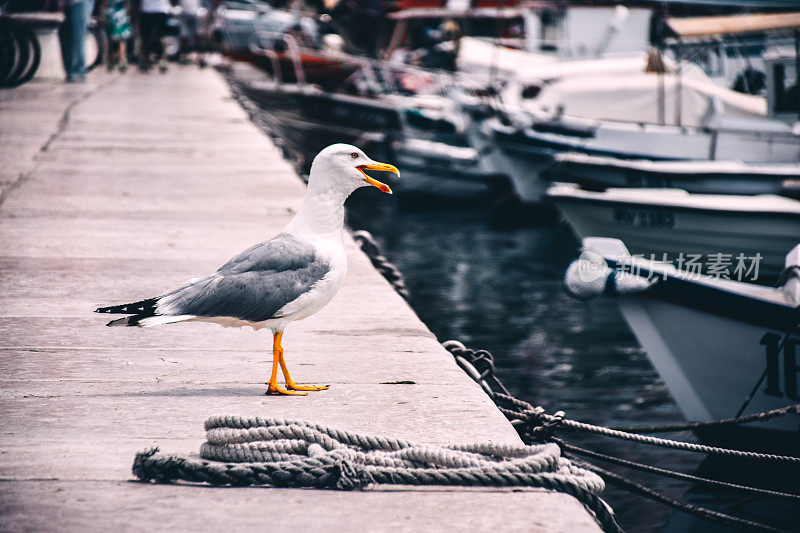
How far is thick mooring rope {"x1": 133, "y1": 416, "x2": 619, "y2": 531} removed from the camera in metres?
2.71

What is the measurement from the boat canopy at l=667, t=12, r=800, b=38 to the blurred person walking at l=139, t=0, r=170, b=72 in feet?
31.7

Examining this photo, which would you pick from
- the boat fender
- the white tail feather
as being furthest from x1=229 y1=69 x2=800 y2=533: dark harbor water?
the white tail feather

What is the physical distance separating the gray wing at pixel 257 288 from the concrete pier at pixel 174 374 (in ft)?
1.07

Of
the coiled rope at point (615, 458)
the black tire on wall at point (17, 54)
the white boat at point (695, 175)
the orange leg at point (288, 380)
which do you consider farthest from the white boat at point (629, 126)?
the orange leg at point (288, 380)

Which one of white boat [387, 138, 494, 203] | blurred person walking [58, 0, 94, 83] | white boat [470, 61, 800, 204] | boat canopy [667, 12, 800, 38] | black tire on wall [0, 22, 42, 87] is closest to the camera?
white boat [470, 61, 800, 204]

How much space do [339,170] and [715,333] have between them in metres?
3.88

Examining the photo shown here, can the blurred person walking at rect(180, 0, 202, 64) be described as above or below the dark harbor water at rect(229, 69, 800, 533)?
above

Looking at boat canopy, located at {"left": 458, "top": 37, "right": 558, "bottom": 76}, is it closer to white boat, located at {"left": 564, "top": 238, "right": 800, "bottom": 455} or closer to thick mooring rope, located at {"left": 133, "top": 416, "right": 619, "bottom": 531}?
white boat, located at {"left": 564, "top": 238, "right": 800, "bottom": 455}

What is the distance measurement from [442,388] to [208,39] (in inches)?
1100

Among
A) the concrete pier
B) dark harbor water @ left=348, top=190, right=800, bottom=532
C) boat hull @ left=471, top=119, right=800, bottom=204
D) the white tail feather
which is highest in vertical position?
the white tail feather

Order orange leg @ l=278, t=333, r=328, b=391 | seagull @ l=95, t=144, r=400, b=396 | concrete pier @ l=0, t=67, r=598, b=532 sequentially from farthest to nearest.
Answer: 1. orange leg @ l=278, t=333, r=328, b=391
2. seagull @ l=95, t=144, r=400, b=396
3. concrete pier @ l=0, t=67, r=598, b=532

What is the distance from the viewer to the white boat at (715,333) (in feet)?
19.9

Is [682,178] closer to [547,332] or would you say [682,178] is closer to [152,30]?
[547,332]

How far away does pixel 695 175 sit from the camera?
11.4 metres
